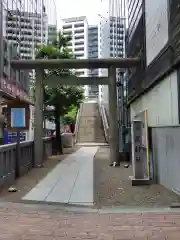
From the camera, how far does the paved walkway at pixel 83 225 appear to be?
553 centimetres

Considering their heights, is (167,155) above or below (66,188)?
above

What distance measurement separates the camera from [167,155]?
394 inches

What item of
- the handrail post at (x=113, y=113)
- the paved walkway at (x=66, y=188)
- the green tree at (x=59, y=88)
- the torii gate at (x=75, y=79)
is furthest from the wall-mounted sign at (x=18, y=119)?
the green tree at (x=59, y=88)

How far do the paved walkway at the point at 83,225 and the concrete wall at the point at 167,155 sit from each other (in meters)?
2.13

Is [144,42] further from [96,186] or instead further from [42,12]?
[42,12]

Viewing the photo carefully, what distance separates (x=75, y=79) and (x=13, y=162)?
695 cm

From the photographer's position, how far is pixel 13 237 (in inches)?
216

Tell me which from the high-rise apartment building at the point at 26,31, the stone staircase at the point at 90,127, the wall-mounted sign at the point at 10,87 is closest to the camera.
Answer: the wall-mounted sign at the point at 10,87

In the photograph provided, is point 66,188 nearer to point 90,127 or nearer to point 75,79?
point 75,79

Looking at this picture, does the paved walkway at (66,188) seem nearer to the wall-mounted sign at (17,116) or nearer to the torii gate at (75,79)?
the wall-mounted sign at (17,116)

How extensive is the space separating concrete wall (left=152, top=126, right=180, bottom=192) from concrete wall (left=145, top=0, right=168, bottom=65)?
2.64 m

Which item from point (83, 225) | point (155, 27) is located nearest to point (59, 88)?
point (155, 27)

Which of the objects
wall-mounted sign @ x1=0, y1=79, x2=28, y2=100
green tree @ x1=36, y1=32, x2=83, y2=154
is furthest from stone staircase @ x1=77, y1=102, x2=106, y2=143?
green tree @ x1=36, y1=32, x2=83, y2=154

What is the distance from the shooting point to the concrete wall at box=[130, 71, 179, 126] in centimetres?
980
